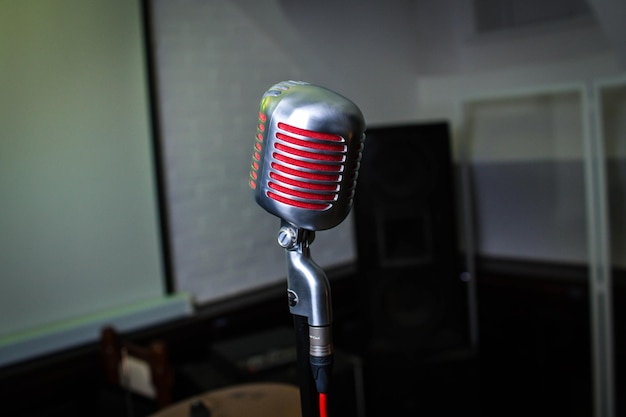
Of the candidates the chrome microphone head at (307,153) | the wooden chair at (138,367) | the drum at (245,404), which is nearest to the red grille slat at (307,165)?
the chrome microphone head at (307,153)

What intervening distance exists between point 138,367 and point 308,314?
1.34 meters

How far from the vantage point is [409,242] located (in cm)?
254

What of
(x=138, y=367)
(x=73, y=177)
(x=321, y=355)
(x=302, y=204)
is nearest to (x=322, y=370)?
(x=321, y=355)

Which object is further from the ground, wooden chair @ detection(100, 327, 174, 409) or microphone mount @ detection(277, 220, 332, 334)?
microphone mount @ detection(277, 220, 332, 334)

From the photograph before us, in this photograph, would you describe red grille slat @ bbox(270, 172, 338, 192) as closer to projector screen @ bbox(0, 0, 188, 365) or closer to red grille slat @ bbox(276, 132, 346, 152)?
red grille slat @ bbox(276, 132, 346, 152)

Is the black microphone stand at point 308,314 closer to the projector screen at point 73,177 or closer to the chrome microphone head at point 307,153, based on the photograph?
the chrome microphone head at point 307,153

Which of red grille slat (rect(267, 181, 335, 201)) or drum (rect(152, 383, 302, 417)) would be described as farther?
drum (rect(152, 383, 302, 417))

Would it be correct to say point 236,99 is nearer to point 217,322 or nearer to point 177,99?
point 177,99

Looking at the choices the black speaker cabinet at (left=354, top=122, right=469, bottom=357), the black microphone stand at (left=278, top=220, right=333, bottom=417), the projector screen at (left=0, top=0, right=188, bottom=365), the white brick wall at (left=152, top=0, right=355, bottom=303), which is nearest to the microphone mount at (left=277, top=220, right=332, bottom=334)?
the black microphone stand at (left=278, top=220, right=333, bottom=417)

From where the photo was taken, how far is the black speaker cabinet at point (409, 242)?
2475mm

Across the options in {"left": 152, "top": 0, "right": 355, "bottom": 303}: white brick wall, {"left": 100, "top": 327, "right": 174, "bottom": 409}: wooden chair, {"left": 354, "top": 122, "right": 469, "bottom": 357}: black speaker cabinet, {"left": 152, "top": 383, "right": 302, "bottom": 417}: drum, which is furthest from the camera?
{"left": 354, "top": 122, "right": 469, "bottom": 357}: black speaker cabinet

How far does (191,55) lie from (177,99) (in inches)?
7.2

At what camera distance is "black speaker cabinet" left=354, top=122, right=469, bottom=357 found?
2.47 meters

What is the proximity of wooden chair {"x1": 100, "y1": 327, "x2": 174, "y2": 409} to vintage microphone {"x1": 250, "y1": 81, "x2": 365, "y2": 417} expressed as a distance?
3.79 ft
